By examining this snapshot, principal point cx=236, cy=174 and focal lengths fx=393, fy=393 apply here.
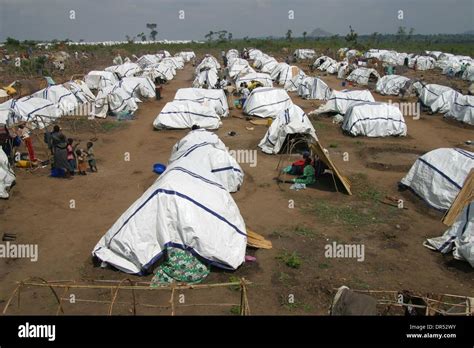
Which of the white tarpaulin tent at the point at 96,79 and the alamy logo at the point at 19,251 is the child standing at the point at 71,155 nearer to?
the alamy logo at the point at 19,251

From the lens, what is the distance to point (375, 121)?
1997 centimetres

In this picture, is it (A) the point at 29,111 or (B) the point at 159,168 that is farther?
(A) the point at 29,111

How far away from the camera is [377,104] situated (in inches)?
807

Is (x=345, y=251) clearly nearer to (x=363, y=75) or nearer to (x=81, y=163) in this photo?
(x=81, y=163)

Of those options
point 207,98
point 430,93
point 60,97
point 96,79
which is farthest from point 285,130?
point 96,79

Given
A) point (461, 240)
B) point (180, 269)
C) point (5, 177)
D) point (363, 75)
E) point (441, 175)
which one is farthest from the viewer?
point (363, 75)

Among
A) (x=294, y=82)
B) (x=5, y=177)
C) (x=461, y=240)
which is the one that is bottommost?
(x=461, y=240)

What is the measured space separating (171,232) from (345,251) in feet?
14.6

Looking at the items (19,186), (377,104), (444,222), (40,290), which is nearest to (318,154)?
(444,222)

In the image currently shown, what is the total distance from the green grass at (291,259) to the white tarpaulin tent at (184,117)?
41.0ft

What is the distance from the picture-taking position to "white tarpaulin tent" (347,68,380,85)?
121ft

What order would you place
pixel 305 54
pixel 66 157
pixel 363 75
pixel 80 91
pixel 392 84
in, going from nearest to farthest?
pixel 66 157
pixel 80 91
pixel 392 84
pixel 363 75
pixel 305 54

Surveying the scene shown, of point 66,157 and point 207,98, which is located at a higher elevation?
point 207,98

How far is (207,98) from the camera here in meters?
22.8
